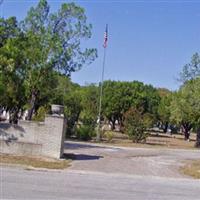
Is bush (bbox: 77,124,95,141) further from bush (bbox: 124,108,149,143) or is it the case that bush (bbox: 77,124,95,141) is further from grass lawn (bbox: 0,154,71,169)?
grass lawn (bbox: 0,154,71,169)

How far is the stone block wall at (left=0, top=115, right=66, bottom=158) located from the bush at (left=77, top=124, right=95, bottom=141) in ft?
67.8

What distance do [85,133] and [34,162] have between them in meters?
23.1

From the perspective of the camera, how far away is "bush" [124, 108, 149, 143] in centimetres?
4069

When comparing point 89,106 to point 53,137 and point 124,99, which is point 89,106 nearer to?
point 124,99

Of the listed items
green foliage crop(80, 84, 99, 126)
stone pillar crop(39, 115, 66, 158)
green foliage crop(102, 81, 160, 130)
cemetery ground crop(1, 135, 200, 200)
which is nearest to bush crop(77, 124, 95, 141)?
green foliage crop(80, 84, 99, 126)

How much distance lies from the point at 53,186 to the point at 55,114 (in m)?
9.06

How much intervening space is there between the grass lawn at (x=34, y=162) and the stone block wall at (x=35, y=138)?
2.23 feet

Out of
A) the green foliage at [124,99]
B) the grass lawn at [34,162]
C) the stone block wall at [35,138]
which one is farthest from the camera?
the green foliage at [124,99]

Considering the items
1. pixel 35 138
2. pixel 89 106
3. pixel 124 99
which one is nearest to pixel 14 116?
pixel 89 106

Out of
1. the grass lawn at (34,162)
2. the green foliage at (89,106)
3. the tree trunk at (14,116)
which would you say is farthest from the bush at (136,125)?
the grass lawn at (34,162)

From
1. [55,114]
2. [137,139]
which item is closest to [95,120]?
[137,139]

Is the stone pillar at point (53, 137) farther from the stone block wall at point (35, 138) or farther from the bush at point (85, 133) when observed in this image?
the bush at point (85, 133)

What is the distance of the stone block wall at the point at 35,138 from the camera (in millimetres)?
20203

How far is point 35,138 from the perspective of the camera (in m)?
20.4
